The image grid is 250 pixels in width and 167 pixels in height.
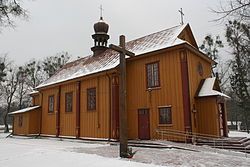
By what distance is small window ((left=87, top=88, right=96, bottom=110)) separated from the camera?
20375 millimetres

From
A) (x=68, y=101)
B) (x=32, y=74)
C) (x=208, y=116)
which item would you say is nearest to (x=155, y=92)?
(x=208, y=116)

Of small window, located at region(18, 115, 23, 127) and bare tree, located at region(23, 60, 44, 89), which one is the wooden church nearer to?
small window, located at region(18, 115, 23, 127)

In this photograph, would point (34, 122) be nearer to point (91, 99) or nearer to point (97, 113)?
point (91, 99)

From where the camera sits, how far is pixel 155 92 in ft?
56.3

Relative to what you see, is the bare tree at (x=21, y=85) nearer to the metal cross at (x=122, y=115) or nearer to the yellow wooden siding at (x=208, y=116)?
the yellow wooden siding at (x=208, y=116)

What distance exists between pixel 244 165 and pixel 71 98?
16.2 m

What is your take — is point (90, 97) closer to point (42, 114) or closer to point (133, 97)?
point (133, 97)

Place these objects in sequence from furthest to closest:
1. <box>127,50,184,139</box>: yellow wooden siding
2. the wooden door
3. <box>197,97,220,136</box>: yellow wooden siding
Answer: the wooden door, <box>127,50,184,139</box>: yellow wooden siding, <box>197,97,220,136</box>: yellow wooden siding

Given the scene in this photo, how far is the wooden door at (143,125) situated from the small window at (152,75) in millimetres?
1809

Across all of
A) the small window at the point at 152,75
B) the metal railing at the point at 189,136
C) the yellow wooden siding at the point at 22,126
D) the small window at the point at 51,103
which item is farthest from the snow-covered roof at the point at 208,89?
the yellow wooden siding at the point at 22,126

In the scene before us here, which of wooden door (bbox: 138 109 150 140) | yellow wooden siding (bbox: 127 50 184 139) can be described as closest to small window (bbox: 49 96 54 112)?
yellow wooden siding (bbox: 127 50 184 139)

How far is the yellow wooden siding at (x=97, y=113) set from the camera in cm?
1918

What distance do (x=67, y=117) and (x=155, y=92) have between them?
9.31 metres

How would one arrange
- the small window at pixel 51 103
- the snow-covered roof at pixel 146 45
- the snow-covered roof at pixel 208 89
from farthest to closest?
the small window at pixel 51 103 < the snow-covered roof at pixel 146 45 < the snow-covered roof at pixel 208 89
